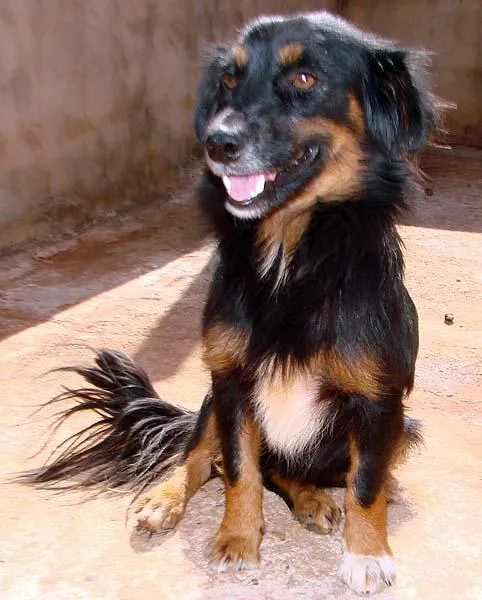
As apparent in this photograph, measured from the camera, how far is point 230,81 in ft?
8.15

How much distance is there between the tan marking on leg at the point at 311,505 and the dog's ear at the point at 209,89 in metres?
1.18

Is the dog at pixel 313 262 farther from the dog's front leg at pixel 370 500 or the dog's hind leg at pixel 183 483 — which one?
the dog's hind leg at pixel 183 483

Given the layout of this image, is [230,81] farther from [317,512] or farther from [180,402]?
[180,402]

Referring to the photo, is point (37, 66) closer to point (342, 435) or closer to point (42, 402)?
point (42, 402)

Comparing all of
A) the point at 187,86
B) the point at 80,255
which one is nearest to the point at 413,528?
the point at 80,255

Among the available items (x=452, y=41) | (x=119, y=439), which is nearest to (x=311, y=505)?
(x=119, y=439)

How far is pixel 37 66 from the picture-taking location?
5.27 m

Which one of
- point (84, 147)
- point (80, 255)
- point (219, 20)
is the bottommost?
point (80, 255)

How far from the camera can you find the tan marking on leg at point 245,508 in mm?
2514

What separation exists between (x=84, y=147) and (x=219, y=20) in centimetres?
219

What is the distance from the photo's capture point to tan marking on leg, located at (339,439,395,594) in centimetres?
240

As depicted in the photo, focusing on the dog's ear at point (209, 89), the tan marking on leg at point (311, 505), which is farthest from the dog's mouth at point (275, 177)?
the tan marking on leg at point (311, 505)

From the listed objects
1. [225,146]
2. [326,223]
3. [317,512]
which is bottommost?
[317,512]

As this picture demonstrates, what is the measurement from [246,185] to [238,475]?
889mm
